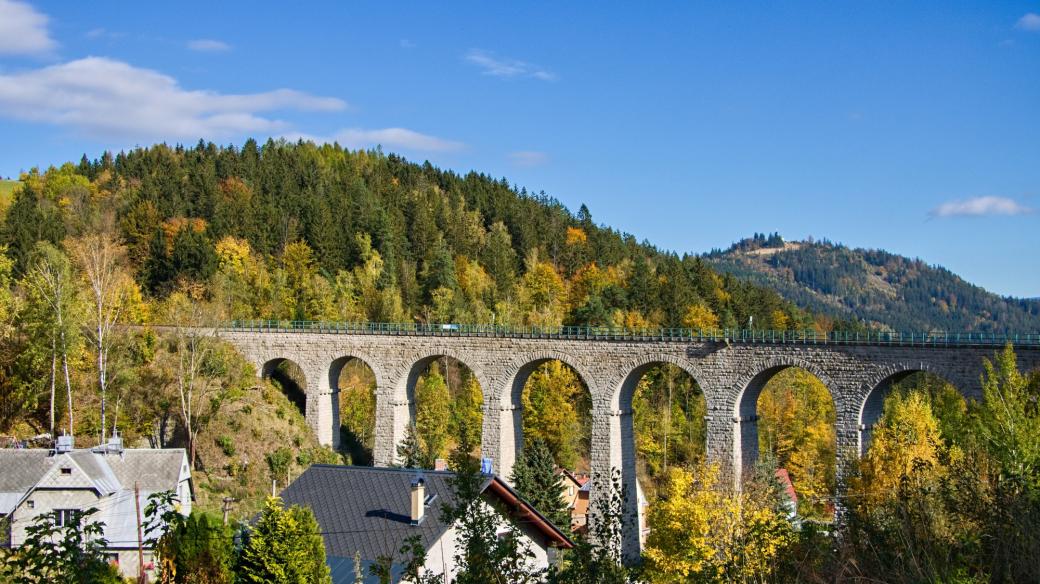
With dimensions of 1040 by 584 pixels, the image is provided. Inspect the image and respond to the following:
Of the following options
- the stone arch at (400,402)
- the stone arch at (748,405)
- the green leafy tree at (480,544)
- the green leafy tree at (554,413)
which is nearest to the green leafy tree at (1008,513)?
the green leafy tree at (480,544)

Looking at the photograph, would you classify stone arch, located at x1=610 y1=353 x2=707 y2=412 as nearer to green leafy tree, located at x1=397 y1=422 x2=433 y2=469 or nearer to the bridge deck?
the bridge deck

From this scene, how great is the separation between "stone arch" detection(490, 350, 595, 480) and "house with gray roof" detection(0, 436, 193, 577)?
17398 mm

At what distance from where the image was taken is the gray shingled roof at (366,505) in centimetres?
2644

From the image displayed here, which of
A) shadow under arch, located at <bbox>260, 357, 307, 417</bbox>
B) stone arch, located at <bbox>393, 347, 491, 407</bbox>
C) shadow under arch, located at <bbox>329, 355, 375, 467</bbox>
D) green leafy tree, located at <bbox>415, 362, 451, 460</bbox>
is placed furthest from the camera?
shadow under arch, located at <bbox>260, 357, 307, 417</bbox>

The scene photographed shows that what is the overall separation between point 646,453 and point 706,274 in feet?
99.5

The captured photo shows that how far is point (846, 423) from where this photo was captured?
3938 centimetres

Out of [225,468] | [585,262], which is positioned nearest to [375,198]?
[585,262]

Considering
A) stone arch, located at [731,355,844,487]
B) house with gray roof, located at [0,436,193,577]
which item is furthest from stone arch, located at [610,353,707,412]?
house with gray roof, located at [0,436,193,577]

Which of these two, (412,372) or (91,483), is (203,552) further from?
(412,372)

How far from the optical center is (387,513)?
90.7 ft

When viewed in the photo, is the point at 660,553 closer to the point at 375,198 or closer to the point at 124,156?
the point at 375,198

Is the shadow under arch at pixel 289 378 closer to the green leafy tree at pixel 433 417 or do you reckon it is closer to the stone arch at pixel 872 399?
the green leafy tree at pixel 433 417

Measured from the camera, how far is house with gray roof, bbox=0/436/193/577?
33.1 m

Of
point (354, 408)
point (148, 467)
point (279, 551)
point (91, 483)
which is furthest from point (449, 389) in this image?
point (279, 551)
